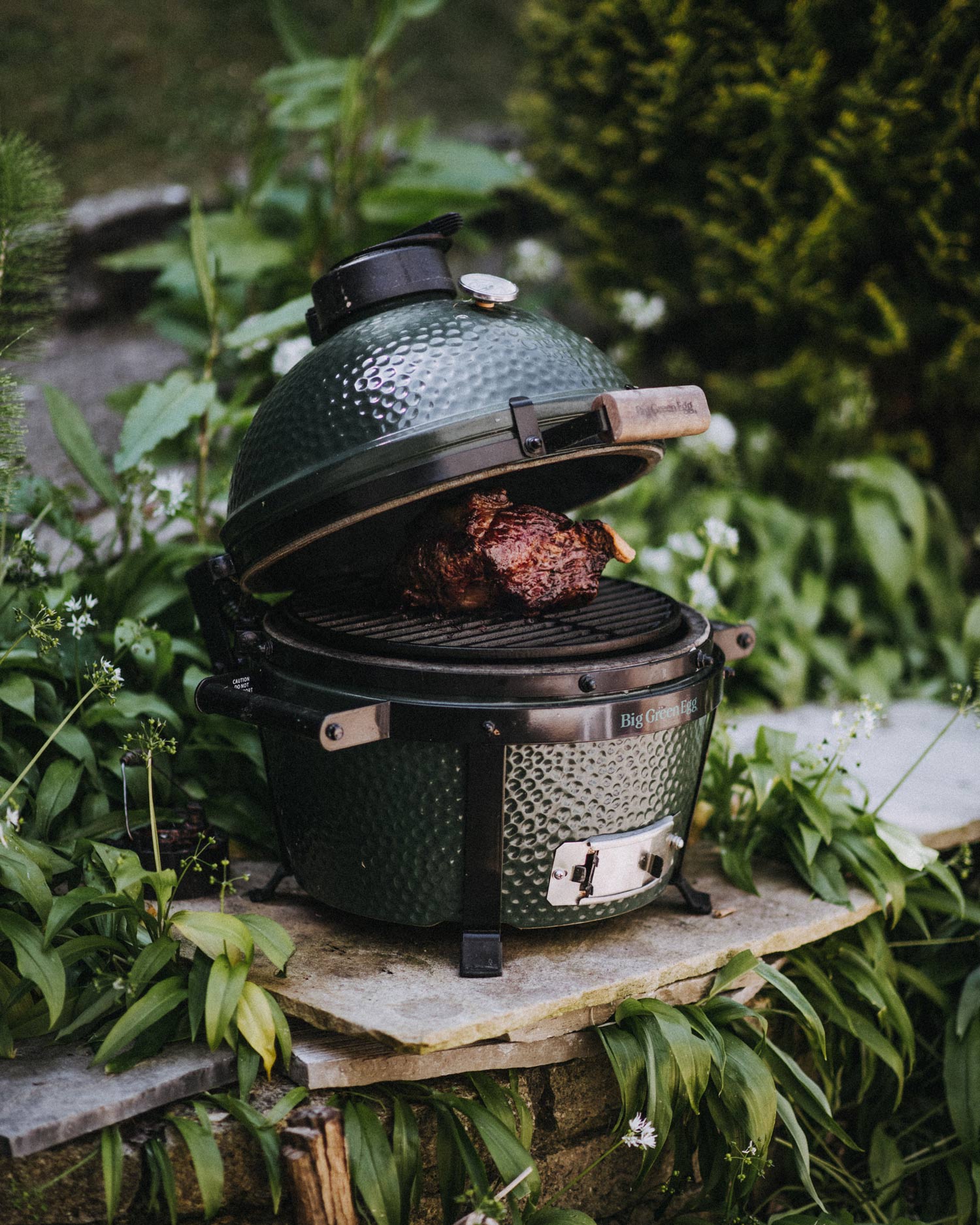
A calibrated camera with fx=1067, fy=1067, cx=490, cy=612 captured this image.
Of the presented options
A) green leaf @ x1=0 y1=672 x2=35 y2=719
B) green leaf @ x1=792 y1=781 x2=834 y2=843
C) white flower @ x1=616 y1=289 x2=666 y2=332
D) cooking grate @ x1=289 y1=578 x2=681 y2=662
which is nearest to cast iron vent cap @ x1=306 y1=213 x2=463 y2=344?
cooking grate @ x1=289 y1=578 x2=681 y2=662

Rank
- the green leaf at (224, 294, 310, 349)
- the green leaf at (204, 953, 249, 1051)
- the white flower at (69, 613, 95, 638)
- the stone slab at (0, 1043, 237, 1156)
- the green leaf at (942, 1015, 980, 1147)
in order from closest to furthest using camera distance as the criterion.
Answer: the stone slab at (0, 1043, 237, 1156)
the green leaf at (204, 953, 249, 1051)
the white flower at (69, 613, 95, 638)
the green leaf at (942, 1015, 980, 1147)
the green leaf at (224, 294, 310, 349)

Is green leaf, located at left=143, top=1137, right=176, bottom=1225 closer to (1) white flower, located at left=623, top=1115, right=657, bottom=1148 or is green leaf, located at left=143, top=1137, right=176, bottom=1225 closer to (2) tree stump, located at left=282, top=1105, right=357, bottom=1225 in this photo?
(2) tree stump, located at left=282, top=1105, right=357, bottom=1225

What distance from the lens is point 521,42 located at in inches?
224

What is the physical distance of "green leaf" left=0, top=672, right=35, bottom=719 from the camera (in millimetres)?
2209

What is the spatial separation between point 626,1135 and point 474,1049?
31cm

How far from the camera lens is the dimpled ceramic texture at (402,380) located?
6.07 ft

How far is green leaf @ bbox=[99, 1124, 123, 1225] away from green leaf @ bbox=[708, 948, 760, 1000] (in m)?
1.10

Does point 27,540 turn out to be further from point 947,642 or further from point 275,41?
point 275,41

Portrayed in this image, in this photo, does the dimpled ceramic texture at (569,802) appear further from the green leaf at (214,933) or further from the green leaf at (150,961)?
the green leaf at (150,961)

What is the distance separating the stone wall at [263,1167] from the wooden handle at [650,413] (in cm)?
120

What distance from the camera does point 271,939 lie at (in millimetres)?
1914

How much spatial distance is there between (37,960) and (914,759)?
241 centimetres

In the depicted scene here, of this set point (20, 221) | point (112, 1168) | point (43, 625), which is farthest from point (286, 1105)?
point (20, 221)

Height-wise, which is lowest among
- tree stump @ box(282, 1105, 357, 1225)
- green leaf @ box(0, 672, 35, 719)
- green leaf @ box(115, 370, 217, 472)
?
tree stump @ box(282, 1105, 357, 1225)
